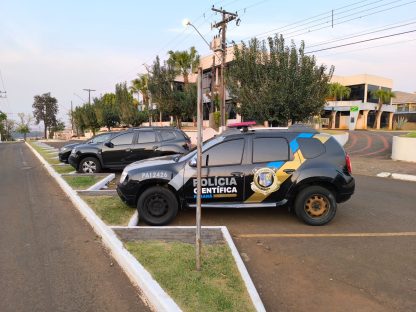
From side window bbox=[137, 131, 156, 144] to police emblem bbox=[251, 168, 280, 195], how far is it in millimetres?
6768

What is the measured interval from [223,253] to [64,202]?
16.6 feet

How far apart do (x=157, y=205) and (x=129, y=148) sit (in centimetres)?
632

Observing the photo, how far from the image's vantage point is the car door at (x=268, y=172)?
6371 mm

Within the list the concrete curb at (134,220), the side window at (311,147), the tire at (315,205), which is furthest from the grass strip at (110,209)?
the side window at (311,147)

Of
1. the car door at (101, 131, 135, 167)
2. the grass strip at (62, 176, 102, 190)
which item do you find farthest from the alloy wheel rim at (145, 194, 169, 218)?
the car door at (101, 131, 135, 167)

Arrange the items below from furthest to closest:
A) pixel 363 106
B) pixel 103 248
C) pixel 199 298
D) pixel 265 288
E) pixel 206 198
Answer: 1. pixel 363 106
2. pixel 206 198
3. pixel 103 248
4. pixel 265 288
5. pixel 199 298

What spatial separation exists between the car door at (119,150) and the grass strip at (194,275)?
24.3 feet

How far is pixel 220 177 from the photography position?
635cm

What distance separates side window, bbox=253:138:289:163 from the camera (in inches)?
255

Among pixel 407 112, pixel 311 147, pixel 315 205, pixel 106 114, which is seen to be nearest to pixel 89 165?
pixel 311 147

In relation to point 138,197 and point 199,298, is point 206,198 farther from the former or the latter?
point 199,298

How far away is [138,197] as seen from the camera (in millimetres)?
6516

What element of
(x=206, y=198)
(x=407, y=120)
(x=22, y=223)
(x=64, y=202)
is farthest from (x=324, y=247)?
(x=407, y=120)

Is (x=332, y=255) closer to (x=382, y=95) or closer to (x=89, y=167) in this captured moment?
(x=89, y=167)
